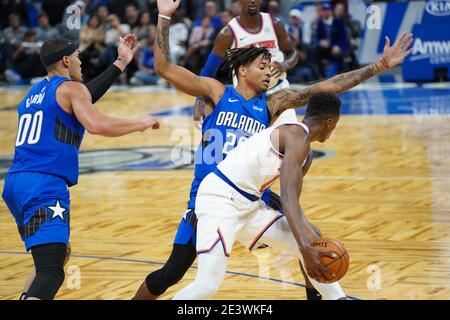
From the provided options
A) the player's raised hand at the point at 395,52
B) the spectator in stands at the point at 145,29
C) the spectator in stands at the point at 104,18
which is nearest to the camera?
the player's raised hand at the point at 395,52

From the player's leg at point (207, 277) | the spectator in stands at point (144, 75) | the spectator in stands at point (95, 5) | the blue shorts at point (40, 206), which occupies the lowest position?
the spectator in stands at point (144, 75)

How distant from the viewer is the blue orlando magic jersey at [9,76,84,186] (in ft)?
16.9

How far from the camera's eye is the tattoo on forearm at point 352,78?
5949 mm

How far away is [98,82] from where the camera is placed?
18.3ft

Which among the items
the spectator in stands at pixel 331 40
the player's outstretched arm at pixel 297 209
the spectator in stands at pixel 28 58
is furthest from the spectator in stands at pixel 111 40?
the player's outstretched arm at pixel 297 209

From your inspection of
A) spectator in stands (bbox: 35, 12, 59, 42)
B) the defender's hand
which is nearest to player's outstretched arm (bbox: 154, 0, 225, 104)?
the defender's hand

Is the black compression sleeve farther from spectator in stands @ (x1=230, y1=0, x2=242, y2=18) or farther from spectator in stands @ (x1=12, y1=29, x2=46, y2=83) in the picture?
spectator in stands @ (x1=12, y1=29, x2=46, y2=83)

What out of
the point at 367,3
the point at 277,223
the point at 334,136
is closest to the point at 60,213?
the point at 277,223

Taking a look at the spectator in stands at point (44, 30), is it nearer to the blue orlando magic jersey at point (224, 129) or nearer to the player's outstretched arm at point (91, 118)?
the blue orlando magic jersey at point (224, 129)

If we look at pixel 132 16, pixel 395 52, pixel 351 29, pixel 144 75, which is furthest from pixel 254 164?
pixel 132 16

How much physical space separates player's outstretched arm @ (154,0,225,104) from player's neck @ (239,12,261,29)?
3.16 meters

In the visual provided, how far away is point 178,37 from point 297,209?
1658 cm

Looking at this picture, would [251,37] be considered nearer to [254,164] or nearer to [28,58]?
[254,164]

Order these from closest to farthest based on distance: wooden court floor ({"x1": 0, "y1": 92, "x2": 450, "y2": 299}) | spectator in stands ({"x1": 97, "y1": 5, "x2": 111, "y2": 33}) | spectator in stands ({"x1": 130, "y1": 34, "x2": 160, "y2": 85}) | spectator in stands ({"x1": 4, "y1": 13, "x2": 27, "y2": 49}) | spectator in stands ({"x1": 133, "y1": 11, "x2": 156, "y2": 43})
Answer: wooden court floor ({"x1": 0, "y1": 92, "x2": 450, "y2": 299}) < spectator in stands ({"x1": 133, "y1": 11, "x2": 156, "y2": 43}) < spectator in stands ({"x1": 97, "y1": 5, "x2": 111, "y2": 33}) < spectator in stands ({"x1": 130, "y1": 34, "x2": 160, "y2": 85}) < spectator in stands ({"x1": 4, "y1": 13, "x2": 27, "y2": 49})
